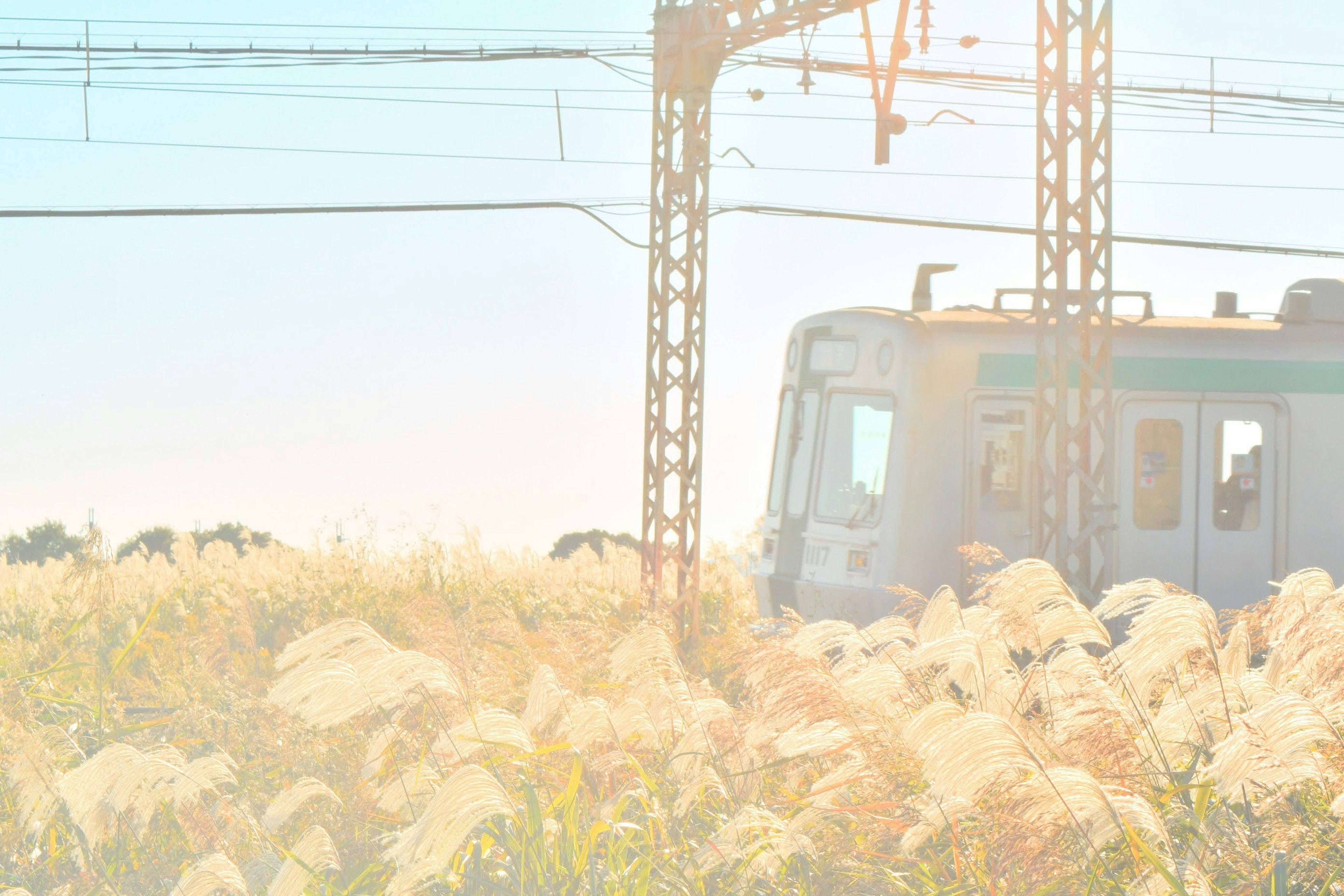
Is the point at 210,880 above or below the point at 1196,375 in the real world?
below

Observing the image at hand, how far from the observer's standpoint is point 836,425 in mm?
10867

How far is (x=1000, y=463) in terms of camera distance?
10578 mm

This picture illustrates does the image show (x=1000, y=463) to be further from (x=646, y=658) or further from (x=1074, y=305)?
(x=646, y=658)

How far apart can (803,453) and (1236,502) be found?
3678mm

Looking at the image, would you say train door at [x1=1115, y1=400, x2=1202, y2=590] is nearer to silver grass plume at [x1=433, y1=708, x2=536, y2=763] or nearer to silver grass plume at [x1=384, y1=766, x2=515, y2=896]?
silver grass plume at [x1=433, y1=708, x2=536, y2=763]

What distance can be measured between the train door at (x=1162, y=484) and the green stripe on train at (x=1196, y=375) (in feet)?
0.61

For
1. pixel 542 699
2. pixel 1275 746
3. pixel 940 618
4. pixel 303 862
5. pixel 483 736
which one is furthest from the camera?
pixel 940 618

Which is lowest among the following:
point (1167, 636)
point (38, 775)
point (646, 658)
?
point (38, 775)

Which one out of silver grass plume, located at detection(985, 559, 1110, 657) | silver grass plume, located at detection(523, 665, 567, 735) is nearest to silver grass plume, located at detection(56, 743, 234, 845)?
silver grass plume, located at detection(523, 665, 567, 735)

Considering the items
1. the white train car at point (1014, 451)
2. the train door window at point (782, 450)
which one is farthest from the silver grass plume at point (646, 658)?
the train door window at point (782, 450)

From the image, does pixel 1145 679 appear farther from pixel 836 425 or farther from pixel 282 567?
pixel 282 567

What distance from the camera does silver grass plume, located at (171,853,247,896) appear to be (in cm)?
338

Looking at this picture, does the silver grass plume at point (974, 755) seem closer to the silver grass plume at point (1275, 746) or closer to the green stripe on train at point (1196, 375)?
the silver grass plume at point (1275, 746)

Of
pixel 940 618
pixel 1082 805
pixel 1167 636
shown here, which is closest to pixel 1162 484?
pixel 940 618
